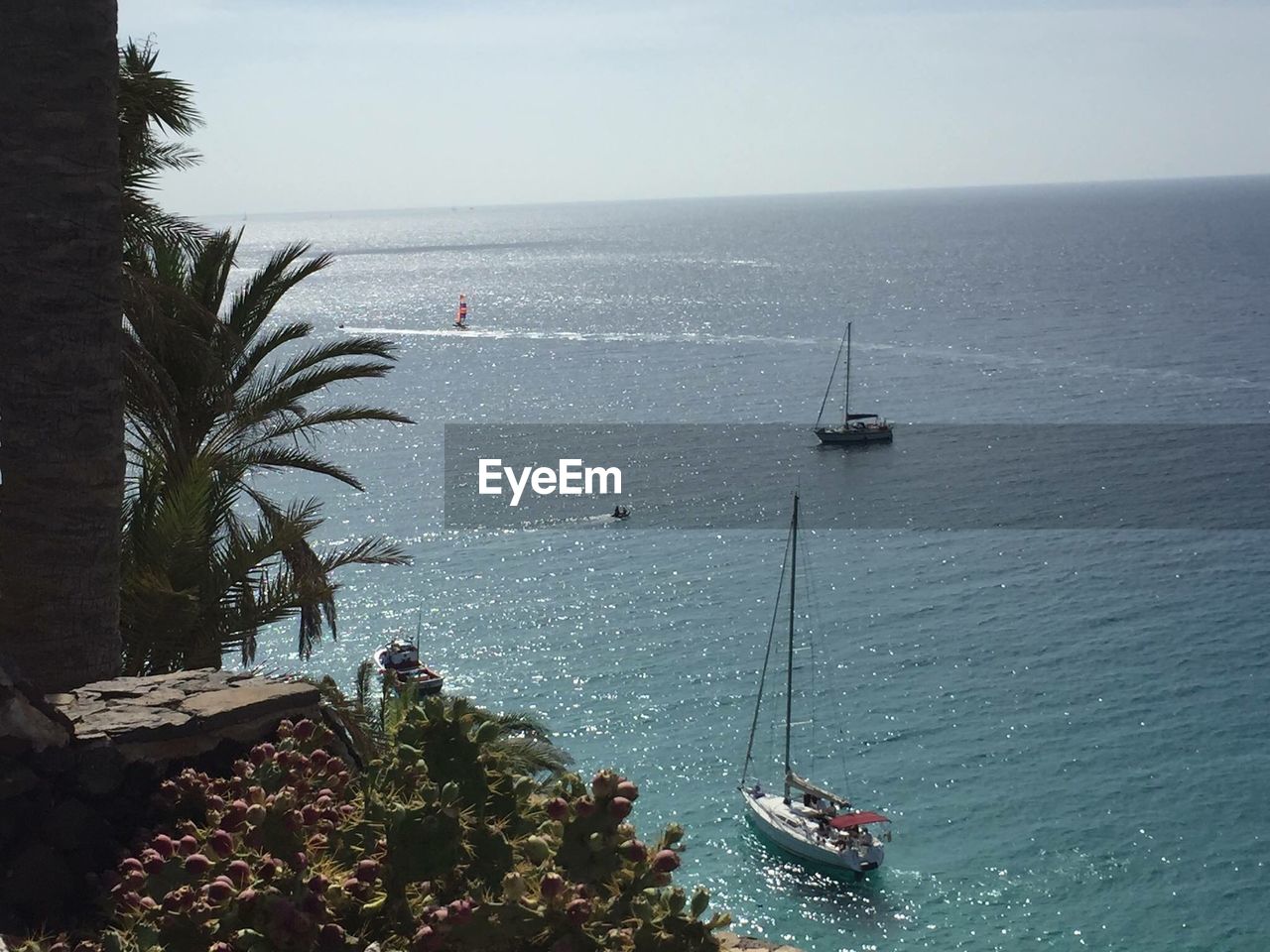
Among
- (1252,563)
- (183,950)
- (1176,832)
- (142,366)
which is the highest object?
(142,366)

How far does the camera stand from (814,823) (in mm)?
39125

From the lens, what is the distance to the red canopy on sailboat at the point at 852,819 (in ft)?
121

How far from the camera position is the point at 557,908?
4.07 meters

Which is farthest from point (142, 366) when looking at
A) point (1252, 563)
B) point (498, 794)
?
point (1252, 563)

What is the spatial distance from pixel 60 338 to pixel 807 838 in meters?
33.6

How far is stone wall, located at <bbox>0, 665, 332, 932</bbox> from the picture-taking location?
5.09 meters

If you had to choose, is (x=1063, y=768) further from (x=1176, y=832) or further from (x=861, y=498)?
(x=861, y=498)

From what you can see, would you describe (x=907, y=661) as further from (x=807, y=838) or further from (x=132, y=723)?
(x=132, y=723)

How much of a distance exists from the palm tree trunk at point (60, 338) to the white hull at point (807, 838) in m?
31.6

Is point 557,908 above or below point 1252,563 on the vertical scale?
above

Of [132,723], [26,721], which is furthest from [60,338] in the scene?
[26,721]

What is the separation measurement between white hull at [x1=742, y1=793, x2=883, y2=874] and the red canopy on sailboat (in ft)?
1.56

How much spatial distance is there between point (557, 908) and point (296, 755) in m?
1.97

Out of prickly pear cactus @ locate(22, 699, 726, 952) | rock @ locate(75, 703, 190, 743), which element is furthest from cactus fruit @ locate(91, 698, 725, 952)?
rock @ locate(75, 703, 190, 743)
